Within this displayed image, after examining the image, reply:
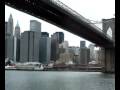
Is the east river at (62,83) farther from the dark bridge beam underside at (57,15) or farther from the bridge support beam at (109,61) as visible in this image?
the bridge support beam at (109,61)

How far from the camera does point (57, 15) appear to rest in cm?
2867

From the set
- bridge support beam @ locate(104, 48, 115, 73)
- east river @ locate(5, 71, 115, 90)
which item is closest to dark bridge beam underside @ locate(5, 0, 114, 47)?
east river @ locate(5, 71, 115, 90)

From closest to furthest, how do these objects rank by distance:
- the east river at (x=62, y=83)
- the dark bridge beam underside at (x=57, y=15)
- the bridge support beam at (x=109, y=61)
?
the dark bridge beam underside at (x=57, y=15) → the east river at (x=62, y=83) → the bridge support beam at (x=109, y=61)

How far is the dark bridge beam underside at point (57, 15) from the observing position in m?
23.2

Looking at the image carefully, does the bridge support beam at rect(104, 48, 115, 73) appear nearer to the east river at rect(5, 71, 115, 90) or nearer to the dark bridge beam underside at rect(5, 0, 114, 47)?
the east river at rect(5, 71, 115, 90)

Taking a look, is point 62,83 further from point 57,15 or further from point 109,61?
point 109,61

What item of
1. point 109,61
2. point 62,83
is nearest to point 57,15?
point 62,83

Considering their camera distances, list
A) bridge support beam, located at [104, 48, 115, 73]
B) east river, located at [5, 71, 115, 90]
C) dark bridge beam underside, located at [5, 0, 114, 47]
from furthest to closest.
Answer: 1. bridge support beam, located at [104, 48, 115, 73]
2. east river, located at [5, 71, 115, 90]
3. dark bridge beam underside, located at [5, 0, 114, 47]

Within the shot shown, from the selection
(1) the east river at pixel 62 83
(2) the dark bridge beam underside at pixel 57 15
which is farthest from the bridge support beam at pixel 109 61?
(2) the dark bridge beam underside at pixel 57 15

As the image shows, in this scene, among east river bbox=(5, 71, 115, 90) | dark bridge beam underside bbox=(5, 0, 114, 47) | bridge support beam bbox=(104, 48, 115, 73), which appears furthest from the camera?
bridge support beam bbox=(104, 48, 115, 73)

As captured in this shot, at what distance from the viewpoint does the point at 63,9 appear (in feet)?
94.1

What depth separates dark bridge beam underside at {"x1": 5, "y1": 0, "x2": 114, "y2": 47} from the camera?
2324 centimetres
